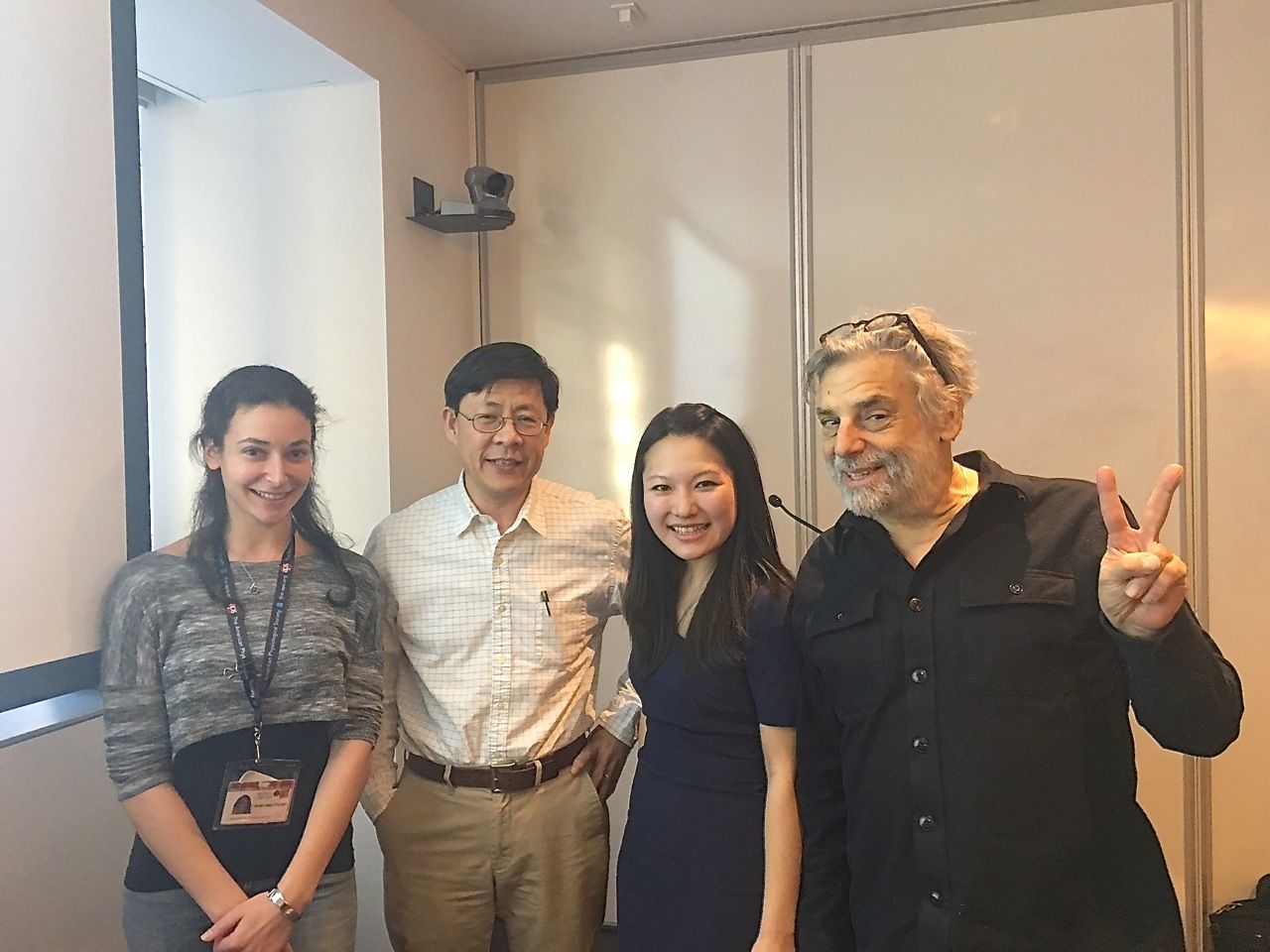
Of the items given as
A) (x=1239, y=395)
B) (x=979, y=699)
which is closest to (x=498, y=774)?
(x=979, y=699)

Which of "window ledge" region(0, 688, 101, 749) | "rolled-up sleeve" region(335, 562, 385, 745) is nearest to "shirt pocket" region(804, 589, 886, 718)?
"rolled-up sleeve" region(335, 562, 385, 745)

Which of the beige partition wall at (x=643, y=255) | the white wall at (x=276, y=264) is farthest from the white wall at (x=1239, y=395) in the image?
the white wall at (x=276, y=264)

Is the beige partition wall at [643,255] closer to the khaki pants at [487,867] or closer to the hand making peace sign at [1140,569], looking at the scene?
the khaki pants at [487,867]

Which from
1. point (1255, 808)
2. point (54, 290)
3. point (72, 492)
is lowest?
point (1255, 808)

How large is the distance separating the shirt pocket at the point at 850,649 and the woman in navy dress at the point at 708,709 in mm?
104

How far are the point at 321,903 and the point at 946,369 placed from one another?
4.43ft

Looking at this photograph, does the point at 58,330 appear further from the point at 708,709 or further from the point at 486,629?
the point at 708,709

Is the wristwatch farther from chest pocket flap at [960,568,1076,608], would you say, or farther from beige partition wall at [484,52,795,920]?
beige partition wall at [484,52,795,920]

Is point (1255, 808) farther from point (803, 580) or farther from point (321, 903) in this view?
point (321, 903)

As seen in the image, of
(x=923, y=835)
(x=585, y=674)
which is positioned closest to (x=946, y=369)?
(x=923, y=835)

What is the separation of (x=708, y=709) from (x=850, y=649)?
11.7 inches

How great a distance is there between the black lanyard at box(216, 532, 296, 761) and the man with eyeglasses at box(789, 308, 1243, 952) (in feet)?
2.93

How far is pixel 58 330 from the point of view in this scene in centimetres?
163

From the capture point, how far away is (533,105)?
303 centimetres
